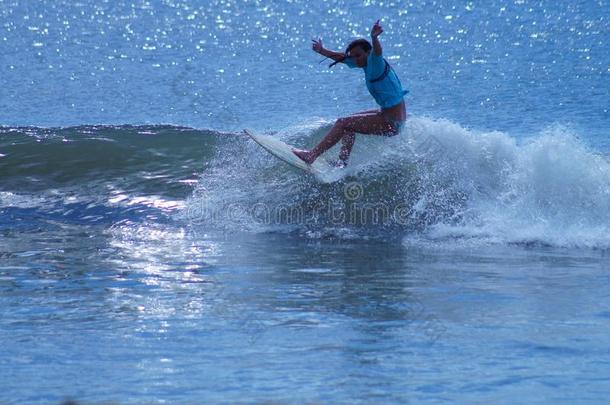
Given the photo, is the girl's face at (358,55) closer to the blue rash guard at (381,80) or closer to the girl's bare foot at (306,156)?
the blue rash guard at (381,80)

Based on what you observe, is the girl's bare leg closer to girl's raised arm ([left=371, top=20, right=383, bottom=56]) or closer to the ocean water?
the ocean water

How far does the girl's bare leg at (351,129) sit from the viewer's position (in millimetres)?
10742

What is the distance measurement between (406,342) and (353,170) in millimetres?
5885

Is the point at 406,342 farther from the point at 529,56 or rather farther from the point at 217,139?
the point at 529,56

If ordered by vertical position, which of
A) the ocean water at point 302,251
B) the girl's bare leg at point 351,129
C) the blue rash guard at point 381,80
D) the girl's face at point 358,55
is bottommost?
the ocean water at point 302,251

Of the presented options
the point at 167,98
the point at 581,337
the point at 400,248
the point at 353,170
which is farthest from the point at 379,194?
the point at 167,98

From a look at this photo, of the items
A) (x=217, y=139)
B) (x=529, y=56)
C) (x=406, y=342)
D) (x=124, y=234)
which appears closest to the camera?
(x=406, y=342)

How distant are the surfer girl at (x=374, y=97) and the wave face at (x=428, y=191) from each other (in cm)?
56

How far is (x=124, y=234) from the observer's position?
10508 millimetres

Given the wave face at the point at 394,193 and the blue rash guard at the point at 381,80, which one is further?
the wave face at the point at 394,193

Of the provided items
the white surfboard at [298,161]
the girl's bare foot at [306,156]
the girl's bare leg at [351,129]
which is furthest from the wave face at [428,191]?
the girl's bare leg at [351,129]

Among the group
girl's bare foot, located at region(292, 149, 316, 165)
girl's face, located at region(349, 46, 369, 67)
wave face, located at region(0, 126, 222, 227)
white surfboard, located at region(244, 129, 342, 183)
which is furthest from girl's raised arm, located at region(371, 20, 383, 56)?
wave face, located at region(0, 126, 222, 227)

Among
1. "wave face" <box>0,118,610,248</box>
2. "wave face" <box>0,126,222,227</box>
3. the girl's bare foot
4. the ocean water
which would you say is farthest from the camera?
"wave face" <box>0,126,222,227</box>

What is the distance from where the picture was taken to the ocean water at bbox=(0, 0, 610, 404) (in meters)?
5.39
